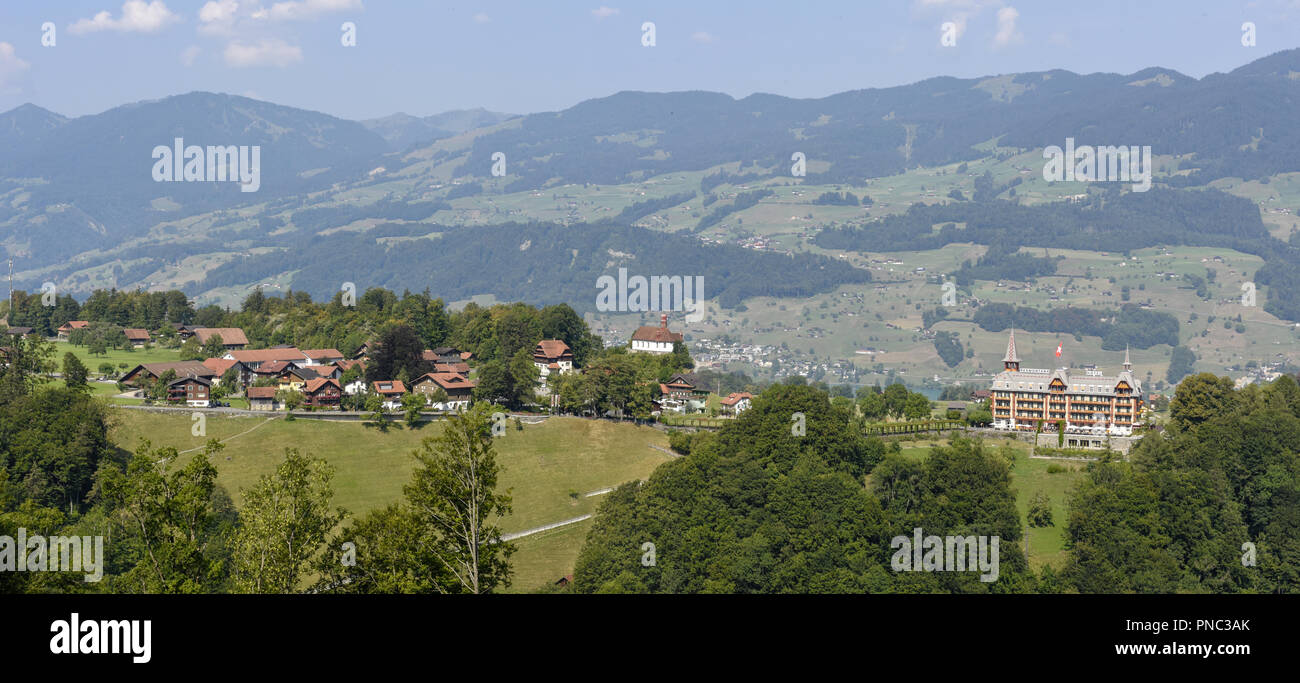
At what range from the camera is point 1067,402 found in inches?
3317

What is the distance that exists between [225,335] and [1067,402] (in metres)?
67.4

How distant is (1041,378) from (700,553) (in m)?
42.6

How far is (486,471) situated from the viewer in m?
22.7

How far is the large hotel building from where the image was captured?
82.9m

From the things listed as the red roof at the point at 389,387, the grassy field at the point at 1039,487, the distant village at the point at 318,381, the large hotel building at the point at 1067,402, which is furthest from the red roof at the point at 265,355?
the large hotel building at the point at 1067,402

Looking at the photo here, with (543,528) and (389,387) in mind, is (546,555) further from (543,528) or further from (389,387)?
(389,387)

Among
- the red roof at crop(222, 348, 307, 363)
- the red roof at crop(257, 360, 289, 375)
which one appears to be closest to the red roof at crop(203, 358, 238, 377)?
the red roof at crop(222, 348, 307, 363)

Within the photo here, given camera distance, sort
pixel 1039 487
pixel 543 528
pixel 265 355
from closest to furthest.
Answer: pixel 543 528 < pixel 1039 487 < pixel 265 355

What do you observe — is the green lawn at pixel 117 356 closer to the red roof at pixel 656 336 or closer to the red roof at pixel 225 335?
the red roof at pixel 225 335

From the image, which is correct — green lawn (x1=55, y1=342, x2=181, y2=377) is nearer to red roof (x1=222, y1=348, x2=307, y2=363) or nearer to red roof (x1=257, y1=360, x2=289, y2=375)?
red roof (x1=222, y1=348, x2=307, y2=363)

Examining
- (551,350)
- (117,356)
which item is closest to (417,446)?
(551,350)

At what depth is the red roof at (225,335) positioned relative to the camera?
93688 mm
